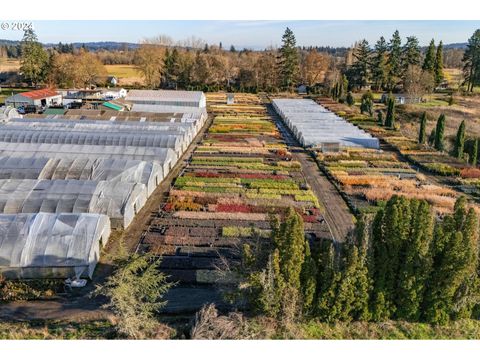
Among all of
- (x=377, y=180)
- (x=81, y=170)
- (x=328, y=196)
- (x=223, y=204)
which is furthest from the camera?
(x=377, y=180)

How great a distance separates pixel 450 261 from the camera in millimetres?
14836

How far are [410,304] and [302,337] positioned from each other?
14.3 feet

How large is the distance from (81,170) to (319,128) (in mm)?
26535

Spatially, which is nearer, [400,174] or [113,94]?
[400,174]

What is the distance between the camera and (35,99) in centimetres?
5666

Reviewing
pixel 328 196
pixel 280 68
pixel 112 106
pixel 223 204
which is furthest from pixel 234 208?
pixel 280 68

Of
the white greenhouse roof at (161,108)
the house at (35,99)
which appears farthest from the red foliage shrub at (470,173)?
the house at (35,99)

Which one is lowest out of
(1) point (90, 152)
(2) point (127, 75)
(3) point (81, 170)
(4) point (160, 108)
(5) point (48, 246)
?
(5) point (48, 246)

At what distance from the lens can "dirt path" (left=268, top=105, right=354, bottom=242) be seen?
75.0 ft

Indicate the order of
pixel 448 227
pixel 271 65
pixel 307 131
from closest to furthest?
1. pixel 448 227
2. pixel 307 131
3. pixel 271 65

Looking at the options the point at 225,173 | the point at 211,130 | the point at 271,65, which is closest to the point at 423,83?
the point at 271,65

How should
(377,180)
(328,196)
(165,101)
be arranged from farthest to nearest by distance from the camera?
(165,101) < (377,180) < (328,196)

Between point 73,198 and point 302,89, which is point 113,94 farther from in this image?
point 73,198

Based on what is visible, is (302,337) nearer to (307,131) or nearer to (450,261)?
(450,261)
